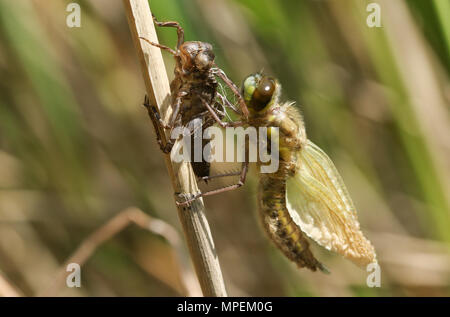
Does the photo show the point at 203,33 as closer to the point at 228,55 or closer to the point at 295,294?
the point at 228,55

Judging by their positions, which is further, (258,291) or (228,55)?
(258,291)

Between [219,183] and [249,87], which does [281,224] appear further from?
[219,183]

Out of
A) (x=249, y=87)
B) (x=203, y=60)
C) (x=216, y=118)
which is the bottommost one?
(x=216, y=118)

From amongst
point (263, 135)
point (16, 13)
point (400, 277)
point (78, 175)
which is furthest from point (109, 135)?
point (400, 277)

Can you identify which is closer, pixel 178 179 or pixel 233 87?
pixel 178 179

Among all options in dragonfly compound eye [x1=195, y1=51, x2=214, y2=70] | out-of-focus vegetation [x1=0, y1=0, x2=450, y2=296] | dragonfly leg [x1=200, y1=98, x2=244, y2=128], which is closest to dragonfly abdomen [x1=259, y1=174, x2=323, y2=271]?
dragonfly leg [x1=200, y1=98, x2=244, y2=128]

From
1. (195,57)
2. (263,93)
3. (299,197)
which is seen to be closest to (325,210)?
(299,197)

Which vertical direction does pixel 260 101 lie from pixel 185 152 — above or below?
above
